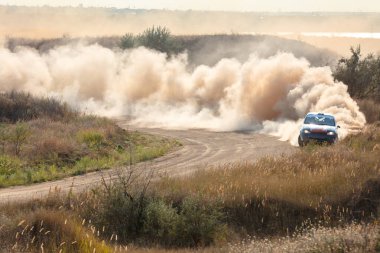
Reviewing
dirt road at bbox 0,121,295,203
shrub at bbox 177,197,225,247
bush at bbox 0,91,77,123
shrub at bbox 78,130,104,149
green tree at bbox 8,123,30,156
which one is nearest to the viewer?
shrub at bbox 177,197,225,247

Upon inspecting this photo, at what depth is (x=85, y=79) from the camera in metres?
69.8

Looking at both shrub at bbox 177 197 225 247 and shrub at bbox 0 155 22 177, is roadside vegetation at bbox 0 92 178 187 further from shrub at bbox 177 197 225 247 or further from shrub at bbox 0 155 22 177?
shrub at bbox 177 197 225 247

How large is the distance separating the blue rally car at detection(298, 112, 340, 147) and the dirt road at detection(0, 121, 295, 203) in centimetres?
123

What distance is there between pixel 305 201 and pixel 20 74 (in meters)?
51.8

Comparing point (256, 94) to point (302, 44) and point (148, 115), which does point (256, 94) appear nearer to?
point (148, 115)

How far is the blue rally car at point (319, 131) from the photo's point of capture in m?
33.8

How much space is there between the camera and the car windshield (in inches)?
1391

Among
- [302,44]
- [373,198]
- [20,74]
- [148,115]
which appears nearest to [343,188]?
[373,198]

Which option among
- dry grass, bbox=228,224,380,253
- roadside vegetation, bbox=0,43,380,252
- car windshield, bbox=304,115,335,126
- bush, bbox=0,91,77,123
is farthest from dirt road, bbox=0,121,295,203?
dry grass, bbox=228,224,380,253

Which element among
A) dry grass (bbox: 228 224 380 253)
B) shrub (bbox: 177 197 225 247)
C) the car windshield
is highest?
the car windshield

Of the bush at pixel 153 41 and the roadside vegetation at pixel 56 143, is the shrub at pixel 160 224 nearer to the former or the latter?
the roadside vegetation at pixel 56 143

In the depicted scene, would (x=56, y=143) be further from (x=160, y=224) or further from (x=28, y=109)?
(x=160, y=224)

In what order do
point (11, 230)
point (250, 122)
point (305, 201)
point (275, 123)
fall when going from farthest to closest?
point (250, 122)
point (275, 123)
point (305, 201)
point (11, 230)

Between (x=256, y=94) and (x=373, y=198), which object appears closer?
(x=373, y=198)
